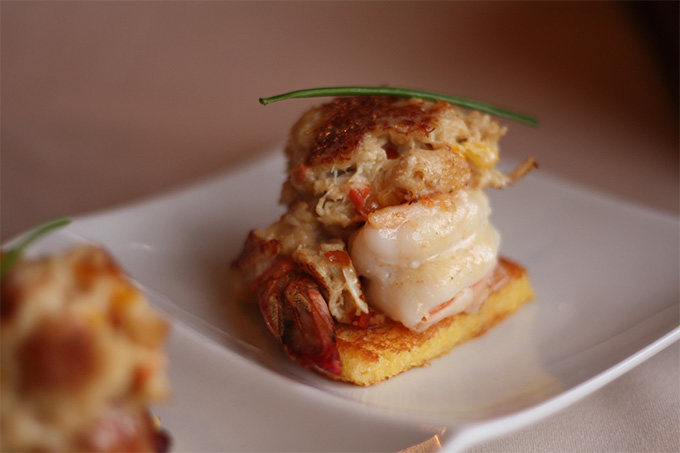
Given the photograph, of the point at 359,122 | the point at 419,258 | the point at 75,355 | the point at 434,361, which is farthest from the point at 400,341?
the point at 75,355

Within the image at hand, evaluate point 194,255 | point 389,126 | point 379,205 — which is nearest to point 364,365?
point 379,205

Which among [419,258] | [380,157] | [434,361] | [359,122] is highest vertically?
[359,122]

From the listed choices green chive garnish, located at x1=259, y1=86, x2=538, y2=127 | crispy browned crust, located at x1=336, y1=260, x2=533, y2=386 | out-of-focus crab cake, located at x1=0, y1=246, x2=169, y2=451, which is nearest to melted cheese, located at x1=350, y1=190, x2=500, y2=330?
crispy browned crust, located at x1=336, y1=260, x2=533, y2=386

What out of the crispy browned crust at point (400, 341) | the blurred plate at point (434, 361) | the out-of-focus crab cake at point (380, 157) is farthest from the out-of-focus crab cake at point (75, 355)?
the out-of-focus crab cake at point (380, 157)

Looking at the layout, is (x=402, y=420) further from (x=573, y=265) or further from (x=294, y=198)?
(x=573, y=265)

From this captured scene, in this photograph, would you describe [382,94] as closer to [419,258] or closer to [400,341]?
[419,258]

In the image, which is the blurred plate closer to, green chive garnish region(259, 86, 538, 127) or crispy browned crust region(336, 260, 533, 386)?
crispy browned crust region(336, 260, 533, 386)
